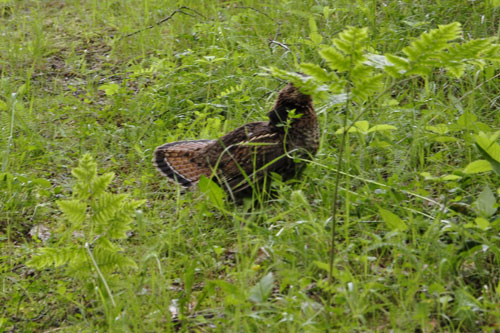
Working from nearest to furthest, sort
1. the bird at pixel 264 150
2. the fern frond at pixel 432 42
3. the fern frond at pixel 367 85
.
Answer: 1. the fern frond at pixel 432 42
2. the fern frond at pixel 367 85
3. the bird at pixel 264 150

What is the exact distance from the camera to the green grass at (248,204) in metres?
3.51

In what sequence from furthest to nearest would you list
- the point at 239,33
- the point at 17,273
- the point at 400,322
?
the point at 239,33 < the point at 17,273 < the point at 400,322

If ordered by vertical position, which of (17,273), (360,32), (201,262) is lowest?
(17,273)

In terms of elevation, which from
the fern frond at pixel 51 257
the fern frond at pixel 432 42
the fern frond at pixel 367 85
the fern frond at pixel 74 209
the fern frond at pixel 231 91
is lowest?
the fern frond at pixel 51 257

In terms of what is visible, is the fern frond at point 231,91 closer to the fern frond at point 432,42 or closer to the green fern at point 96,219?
the green fern at point 96,219

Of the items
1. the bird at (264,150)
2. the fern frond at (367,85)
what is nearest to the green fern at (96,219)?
the bird at (264,150)

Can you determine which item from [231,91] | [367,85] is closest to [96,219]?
[367,85]

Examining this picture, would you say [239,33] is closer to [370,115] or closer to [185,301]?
[370,115]

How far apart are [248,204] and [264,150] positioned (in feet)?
1.28

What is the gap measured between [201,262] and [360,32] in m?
1.88

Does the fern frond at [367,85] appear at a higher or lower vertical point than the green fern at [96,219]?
higher

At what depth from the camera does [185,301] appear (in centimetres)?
365

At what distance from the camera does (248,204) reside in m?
4.52

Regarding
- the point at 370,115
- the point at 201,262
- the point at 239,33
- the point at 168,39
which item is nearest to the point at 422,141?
the point at 370,115
